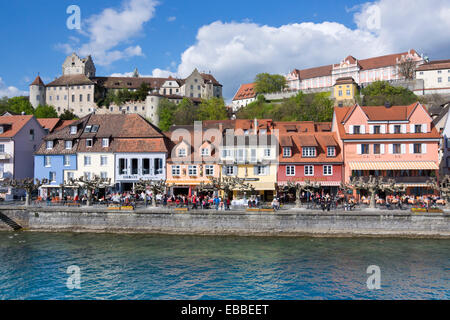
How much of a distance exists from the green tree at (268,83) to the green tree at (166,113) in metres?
29.7

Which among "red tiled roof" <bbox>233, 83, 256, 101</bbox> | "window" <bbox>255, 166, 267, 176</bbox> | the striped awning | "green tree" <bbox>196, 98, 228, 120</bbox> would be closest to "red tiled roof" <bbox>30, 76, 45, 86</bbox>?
"green tree" <bbox>196, 98, 228, 120</bbox>

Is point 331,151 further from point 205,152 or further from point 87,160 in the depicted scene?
point 87,160

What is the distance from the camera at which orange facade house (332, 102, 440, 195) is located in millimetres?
39969

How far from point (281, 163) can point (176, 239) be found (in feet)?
53.5

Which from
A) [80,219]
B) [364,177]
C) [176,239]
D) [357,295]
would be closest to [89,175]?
[80,219]

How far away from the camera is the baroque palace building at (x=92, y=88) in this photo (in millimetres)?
115244

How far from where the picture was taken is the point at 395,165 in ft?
131

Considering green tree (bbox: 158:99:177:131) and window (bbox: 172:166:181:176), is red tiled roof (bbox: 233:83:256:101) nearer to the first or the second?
green tree (bbox: 158:99:177:131)

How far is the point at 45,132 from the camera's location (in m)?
53.2

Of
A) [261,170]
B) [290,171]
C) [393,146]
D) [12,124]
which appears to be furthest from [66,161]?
[393,146]

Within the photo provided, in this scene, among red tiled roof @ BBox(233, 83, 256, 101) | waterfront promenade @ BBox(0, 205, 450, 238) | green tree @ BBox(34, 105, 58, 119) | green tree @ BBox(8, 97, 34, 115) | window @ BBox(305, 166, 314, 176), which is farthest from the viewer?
red tiled roof @ BBox(233, 83, 256, 101)

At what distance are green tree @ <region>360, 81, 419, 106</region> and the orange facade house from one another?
3875cm

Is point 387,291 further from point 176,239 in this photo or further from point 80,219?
point 80,219

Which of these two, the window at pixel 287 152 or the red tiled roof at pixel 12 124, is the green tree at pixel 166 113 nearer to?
the red tiled roof at pixel 12 124
